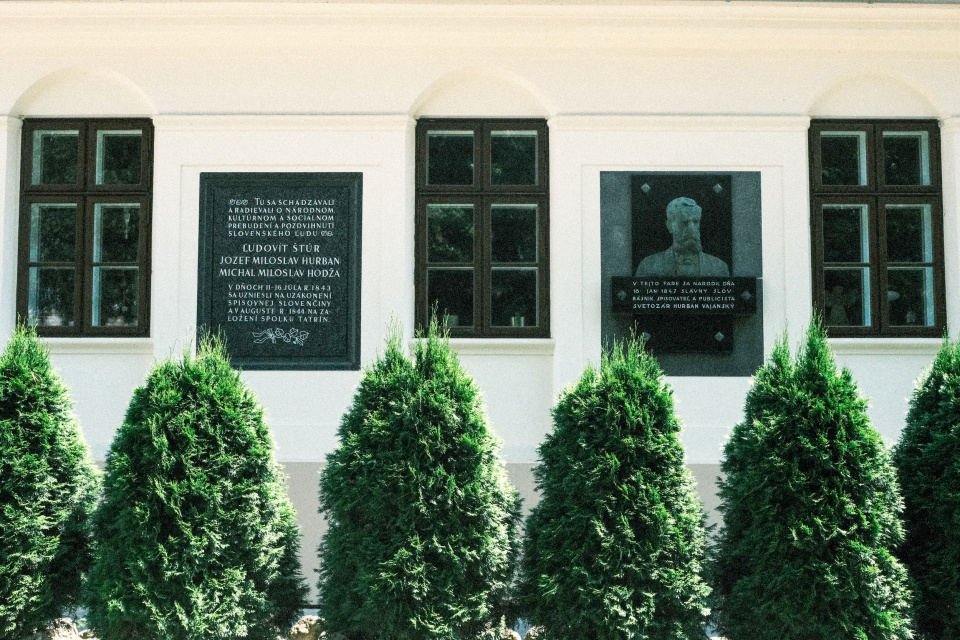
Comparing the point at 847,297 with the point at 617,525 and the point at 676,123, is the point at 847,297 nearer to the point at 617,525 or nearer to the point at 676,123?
the point at 676,123

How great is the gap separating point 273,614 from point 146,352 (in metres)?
2.86

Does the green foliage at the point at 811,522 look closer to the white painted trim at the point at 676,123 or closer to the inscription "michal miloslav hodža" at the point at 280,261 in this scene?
the white painted trim at the point at 676,123

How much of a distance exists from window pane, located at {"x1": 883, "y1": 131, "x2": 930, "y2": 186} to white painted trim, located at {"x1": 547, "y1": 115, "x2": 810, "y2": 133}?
30.8 inches

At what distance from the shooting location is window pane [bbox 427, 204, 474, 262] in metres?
7.55

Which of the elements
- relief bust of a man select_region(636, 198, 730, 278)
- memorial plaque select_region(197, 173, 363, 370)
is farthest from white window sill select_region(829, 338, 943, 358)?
memorial plaque select_region(197, 173, 363, 370)

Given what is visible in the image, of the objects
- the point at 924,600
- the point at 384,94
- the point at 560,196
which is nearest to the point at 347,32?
the point at 384,94

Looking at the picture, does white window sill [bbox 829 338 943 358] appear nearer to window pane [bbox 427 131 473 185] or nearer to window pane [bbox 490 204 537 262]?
window pane [bbox 490 204 537 262]

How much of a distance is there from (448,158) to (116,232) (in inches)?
108

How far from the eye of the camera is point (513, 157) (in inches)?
300

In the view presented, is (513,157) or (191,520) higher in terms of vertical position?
(513,157)

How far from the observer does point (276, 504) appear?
5.47m

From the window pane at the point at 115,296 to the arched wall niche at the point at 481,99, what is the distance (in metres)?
2.65

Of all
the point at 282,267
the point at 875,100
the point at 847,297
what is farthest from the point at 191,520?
the point at 875,100

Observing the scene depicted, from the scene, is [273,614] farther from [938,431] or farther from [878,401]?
[878,401]
